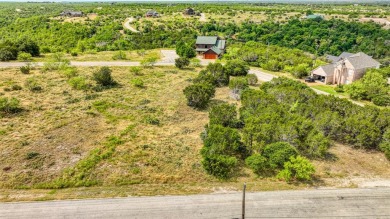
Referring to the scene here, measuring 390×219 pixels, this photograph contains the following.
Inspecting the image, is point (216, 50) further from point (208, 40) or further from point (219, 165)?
point (219, 165)

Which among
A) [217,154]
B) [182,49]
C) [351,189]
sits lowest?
[351,189]

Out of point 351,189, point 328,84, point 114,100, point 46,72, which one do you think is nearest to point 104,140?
point 114,100

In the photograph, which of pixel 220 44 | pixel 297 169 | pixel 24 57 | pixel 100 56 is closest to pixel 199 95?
pixel 297 169

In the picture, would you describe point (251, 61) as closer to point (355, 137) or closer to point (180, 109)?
point (180, 109)

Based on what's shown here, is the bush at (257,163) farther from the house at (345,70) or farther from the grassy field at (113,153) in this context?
the house at (345,70)

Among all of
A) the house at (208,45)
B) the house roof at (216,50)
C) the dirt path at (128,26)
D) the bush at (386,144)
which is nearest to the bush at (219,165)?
the bush at (386,144)
